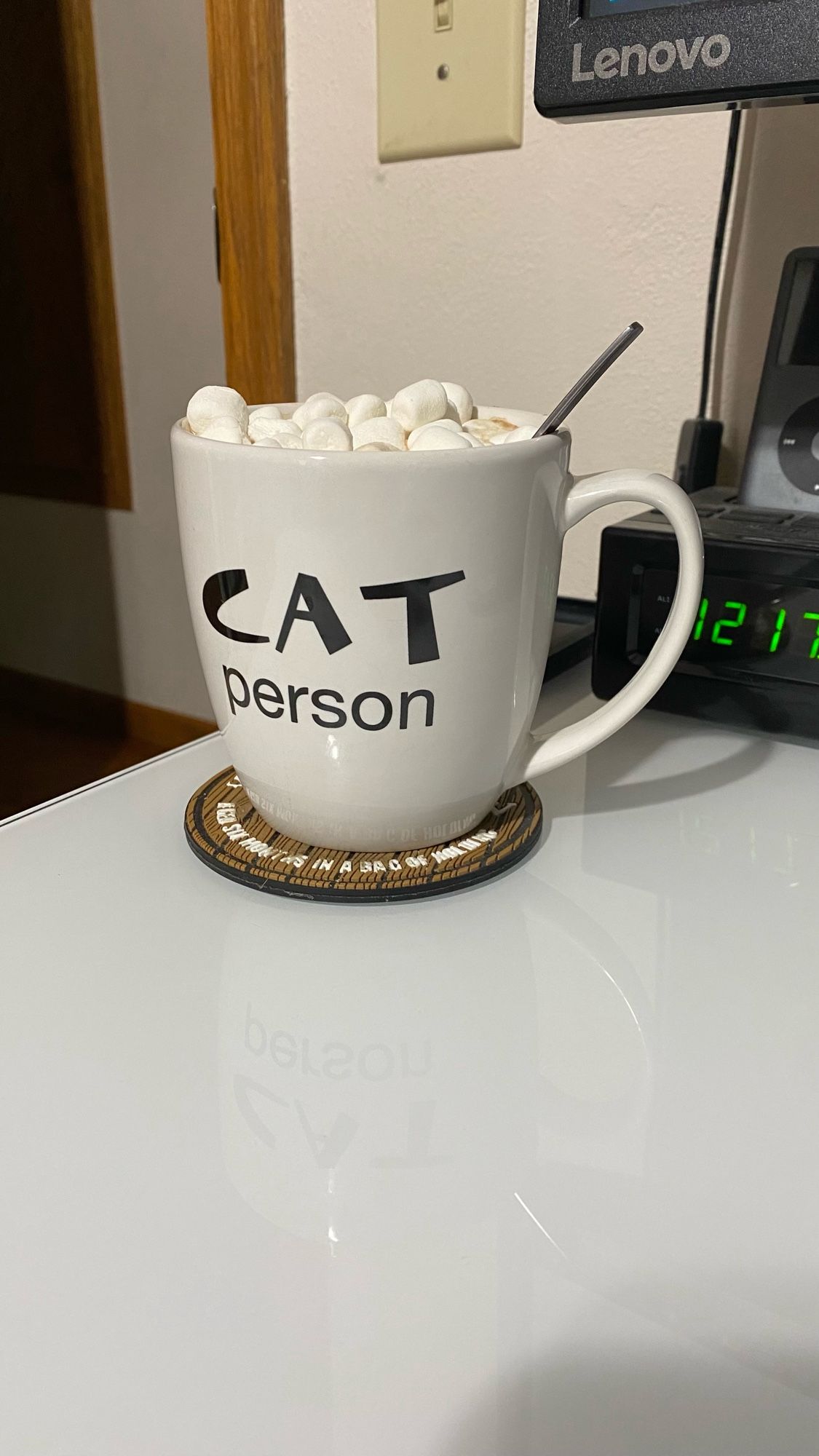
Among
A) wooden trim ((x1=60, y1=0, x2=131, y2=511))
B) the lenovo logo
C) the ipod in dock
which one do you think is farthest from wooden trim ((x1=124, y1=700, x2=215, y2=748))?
the lenovo logo

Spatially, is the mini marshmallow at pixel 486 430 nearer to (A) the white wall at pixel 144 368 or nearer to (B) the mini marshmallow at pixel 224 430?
(B) the mini marshmallow at pixel 224 430

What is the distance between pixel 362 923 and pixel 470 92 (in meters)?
0.61

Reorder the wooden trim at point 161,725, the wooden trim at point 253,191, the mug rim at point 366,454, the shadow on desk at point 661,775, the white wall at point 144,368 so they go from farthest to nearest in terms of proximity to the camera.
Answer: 1. the wooden trim at point 161,725
2. the white wall at point 144,368
3. the wooden trim at point 253,191
4. the shadow on desk at point 661,775
5. the mug rim at point 366,454

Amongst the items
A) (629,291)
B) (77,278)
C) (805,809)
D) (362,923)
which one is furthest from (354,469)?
(77,278)

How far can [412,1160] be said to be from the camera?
0.88ft

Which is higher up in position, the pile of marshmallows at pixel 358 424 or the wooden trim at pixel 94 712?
the pile of marshmallows at pixel 358 424

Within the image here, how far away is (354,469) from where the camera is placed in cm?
33

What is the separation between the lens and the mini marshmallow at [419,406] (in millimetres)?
393

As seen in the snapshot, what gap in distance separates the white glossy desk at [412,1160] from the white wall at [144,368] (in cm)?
139

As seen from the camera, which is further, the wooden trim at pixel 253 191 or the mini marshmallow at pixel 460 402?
the wooden trim at pixel 253 191

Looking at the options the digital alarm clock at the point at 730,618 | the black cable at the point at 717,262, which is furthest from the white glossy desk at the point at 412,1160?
the black cable at the point at 717,262

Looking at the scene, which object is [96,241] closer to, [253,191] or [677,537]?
[253,191]

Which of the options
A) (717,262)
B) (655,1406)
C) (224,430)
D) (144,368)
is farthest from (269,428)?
(144,368)

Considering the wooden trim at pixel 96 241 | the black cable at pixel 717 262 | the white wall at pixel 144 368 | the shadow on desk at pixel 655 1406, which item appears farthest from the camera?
the wooden trim at pixel 96 241
